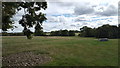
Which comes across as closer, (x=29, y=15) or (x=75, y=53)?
(x=29, y=15)

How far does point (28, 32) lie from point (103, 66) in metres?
7.70

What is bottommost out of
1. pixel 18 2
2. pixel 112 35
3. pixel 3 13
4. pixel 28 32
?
pixel 112 35

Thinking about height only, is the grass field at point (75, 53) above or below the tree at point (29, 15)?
below

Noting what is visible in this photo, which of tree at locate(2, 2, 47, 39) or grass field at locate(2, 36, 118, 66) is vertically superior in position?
tree at locate(2, 2, 47, 39)

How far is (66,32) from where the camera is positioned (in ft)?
239

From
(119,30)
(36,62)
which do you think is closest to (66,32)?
(119,30)

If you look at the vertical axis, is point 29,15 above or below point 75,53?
above

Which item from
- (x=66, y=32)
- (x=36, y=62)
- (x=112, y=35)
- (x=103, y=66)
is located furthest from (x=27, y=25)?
(x=66, y=32)

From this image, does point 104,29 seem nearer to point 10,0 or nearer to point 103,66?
point 103,66

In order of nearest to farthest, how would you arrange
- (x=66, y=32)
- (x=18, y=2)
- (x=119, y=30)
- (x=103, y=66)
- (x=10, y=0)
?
(x=10, y=0)
(x=18, y=2)
(x=103, y=66)
(x=119, y=30)
(x=66, y=32)

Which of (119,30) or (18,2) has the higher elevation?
(18,2)

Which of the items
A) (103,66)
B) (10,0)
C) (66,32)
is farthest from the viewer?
(66,32)

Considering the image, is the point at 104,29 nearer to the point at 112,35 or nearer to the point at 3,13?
the point at 112,35

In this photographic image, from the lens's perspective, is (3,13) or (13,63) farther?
(13,63)
